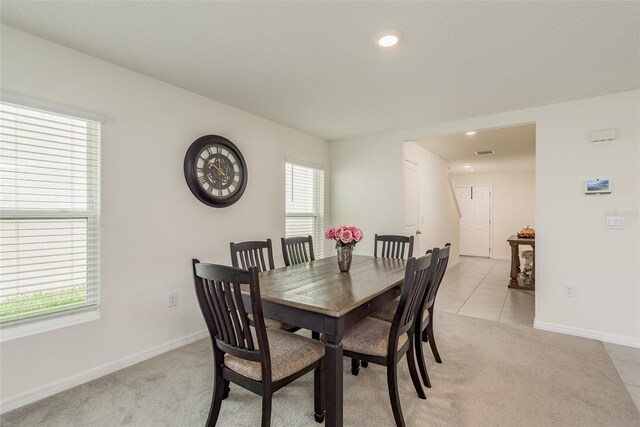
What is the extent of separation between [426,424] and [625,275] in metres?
2.60

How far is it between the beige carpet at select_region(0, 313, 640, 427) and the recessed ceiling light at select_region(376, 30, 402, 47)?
2316 mm

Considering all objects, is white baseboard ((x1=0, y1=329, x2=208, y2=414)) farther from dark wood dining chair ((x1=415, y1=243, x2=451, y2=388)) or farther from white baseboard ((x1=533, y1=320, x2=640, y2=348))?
white baseboard ((x1=533, y1=320, x2=640, y2=348))

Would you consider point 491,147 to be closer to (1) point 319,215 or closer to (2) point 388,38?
(1) point 319,215

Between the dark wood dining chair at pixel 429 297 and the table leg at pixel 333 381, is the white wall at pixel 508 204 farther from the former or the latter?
the table leg at pixel 333 381

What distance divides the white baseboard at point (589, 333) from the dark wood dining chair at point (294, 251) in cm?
254

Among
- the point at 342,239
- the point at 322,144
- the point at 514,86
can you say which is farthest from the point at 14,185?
the point at 514,86

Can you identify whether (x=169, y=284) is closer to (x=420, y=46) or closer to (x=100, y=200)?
(x=100, y=200)

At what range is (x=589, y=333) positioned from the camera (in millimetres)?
2967

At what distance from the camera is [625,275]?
2840 millimetres

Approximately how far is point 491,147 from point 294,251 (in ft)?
13.1

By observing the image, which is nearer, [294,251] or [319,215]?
[294,251]

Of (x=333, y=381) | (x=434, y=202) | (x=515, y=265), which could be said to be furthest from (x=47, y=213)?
(x=515, y=265)

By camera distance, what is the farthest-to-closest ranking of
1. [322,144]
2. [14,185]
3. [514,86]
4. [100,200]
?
[322,144]
[514,86]
[100,200]
[14,185]

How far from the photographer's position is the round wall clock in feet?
9.29
